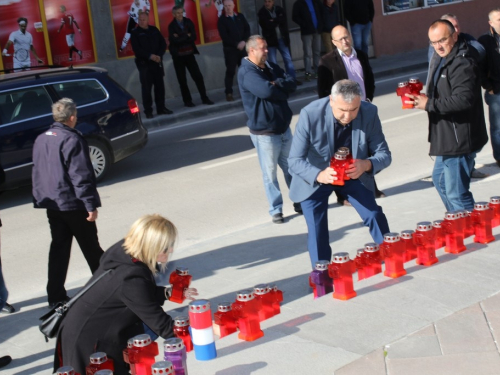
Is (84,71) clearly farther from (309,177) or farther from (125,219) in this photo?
(309,177)

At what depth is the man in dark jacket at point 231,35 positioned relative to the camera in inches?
692

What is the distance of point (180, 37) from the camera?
17.1 meters

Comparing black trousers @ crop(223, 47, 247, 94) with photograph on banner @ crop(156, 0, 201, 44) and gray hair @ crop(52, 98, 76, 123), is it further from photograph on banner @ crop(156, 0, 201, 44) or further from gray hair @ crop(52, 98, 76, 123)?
gray hair @ crop(52, 98, 76, 123)

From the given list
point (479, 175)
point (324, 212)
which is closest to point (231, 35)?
point (479, 175)

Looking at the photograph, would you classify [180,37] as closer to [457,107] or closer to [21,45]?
[21,45]

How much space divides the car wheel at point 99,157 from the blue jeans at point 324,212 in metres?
5.76

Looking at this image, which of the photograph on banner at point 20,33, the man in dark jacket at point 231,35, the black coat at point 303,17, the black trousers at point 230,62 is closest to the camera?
the photograph on banner at point 20,33

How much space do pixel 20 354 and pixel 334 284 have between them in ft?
8.00

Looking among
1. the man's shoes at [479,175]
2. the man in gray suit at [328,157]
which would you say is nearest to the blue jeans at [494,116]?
the man's shoes at [479,175]

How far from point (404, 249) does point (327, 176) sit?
0.79 metres

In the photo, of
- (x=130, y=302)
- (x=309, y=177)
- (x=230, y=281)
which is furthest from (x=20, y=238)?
(x=130, y=302)

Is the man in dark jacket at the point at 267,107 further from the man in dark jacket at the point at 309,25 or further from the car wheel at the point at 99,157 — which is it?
the man in dark jacket at the point at 309,25

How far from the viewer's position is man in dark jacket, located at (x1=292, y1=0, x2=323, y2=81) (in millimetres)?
19828

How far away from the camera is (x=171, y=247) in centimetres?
452
